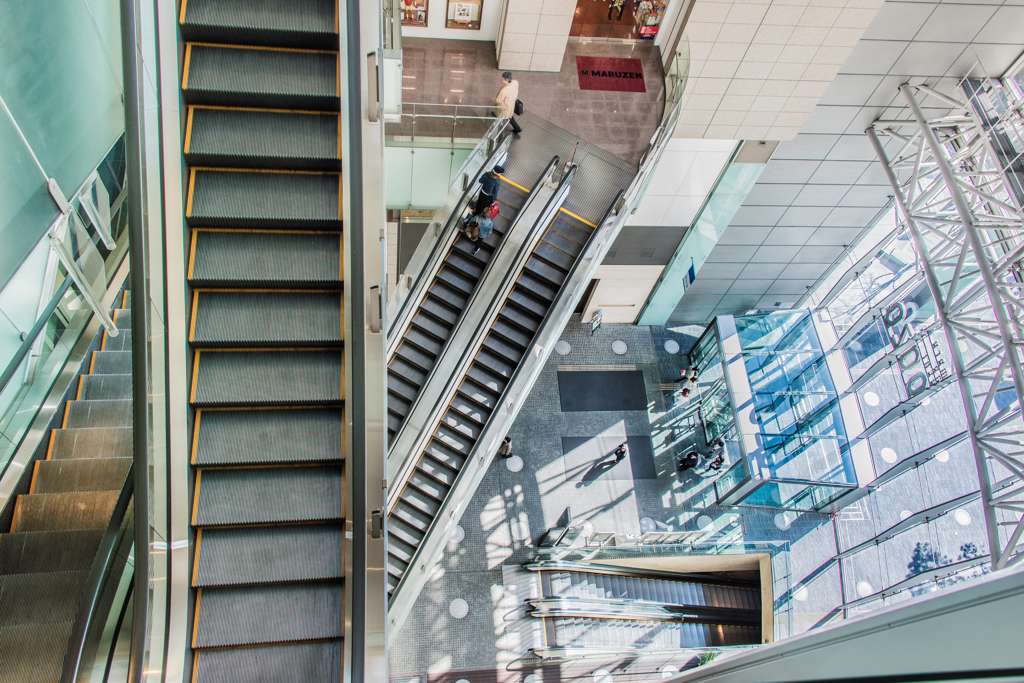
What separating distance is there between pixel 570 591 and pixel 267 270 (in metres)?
10.5

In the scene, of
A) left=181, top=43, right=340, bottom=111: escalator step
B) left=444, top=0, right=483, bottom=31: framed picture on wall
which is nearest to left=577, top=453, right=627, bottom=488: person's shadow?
left=444, top=0, right=483, bottom=31: framed picture on wall

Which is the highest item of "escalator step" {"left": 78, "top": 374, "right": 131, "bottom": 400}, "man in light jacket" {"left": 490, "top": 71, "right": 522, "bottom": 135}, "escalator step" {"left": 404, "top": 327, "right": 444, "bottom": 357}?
"man in light jacket" {"left": 490, "top": 71, "right": 522, "bottom": 135}

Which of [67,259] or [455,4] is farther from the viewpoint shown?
[455,4]

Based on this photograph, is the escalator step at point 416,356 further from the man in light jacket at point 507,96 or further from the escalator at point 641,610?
the escalator at point 641,610

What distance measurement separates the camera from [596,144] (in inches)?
460

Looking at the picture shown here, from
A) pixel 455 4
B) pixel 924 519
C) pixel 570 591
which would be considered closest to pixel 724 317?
pixel 924 519

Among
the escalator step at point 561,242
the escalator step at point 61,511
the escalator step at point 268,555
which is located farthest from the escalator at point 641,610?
the escalator step at point 61,511

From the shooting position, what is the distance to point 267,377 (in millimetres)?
5609

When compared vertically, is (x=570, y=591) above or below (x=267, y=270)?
below

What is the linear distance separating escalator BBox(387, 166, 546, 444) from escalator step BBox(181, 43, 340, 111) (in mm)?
5236

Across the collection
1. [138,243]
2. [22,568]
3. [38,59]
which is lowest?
[22,568]

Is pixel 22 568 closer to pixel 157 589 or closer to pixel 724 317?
pixel 157 589

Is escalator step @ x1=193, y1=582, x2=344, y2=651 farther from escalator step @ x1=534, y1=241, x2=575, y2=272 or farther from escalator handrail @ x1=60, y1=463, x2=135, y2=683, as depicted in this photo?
escalator step @ x1=534, y1=241, x2=575, y2=272

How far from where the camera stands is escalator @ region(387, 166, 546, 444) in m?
10.6
